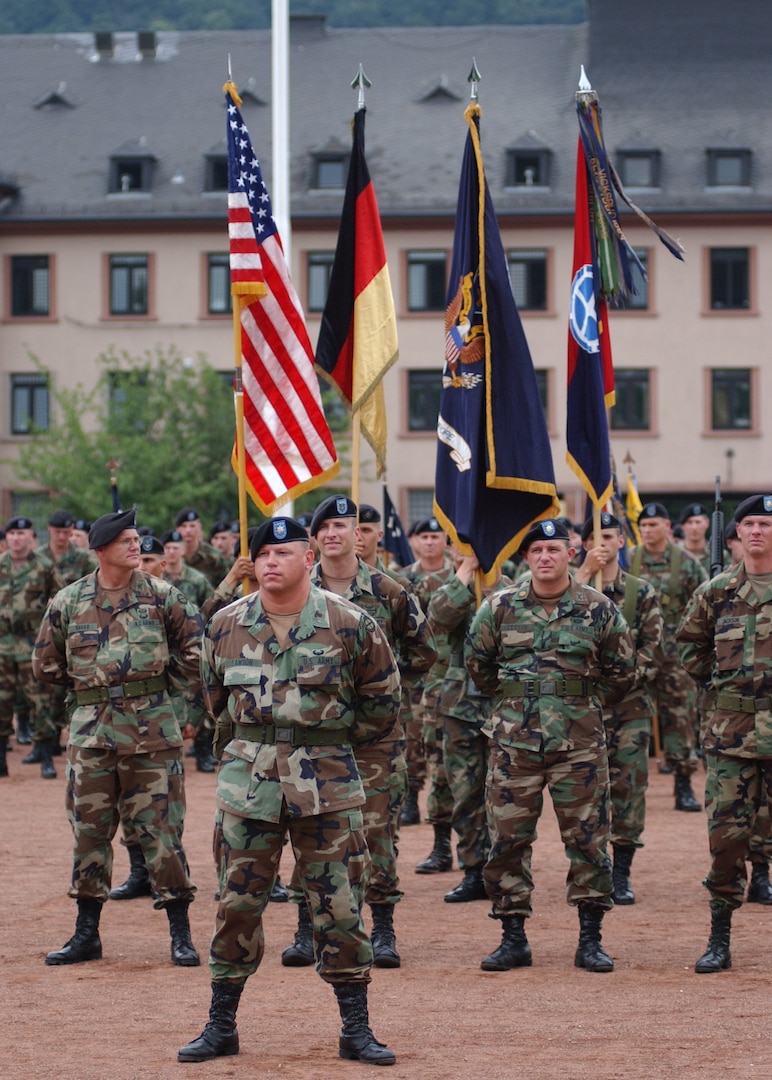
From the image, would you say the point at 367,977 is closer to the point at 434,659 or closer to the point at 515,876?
the point at 515,876

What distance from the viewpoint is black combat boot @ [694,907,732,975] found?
9.04m

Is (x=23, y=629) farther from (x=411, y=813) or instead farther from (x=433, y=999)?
(x=433, y=999)

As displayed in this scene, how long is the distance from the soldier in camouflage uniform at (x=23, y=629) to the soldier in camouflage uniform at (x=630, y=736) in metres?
7.97

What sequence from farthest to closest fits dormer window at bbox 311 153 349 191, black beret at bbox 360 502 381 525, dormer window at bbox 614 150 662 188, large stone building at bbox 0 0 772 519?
dormer window at bbox 311 153 349 191, dormer window at bbox 614 150 662 188, large stone building at bbox 0 0 772 519, black beret at bbox 360 502 381 525

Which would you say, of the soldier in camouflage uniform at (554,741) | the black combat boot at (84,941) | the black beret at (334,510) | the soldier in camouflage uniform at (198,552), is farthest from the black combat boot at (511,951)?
the soldier in camouflage uniform at (198,552)

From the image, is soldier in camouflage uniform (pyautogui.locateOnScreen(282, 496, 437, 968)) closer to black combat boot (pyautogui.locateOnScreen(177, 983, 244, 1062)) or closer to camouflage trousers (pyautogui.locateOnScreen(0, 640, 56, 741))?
black combat boot (pyautogui.locateOnScreen(177, 983, 244, 1062))

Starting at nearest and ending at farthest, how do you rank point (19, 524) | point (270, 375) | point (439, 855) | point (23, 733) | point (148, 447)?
point (270, 375), point (439, 855), point (19, 524), point (23, 733), point (148, 447)

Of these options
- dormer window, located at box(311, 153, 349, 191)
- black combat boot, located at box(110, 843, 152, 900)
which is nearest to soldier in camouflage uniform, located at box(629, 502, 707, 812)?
black combat boot, located at box(110, 843, 152, 900)

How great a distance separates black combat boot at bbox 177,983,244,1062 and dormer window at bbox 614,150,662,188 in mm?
40843

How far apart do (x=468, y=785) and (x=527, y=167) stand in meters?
37.0

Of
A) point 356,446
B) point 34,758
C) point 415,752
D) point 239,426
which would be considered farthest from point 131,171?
point 239,426

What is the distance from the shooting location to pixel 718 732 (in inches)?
361

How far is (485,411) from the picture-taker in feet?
36.0

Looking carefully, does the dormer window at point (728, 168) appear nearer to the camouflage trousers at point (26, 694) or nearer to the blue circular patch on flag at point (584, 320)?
the camouflage trousers at point (26, 694)
